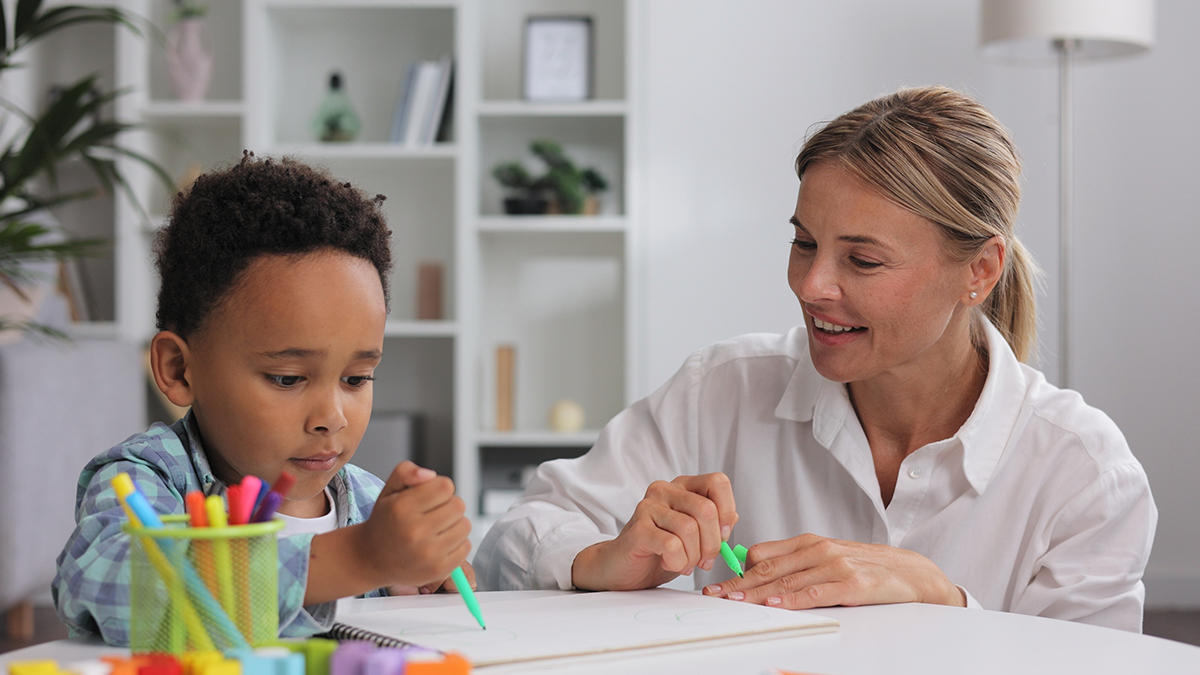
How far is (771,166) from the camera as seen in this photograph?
11.0 ft

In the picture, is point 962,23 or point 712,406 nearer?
point 712,406

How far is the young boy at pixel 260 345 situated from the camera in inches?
33.0

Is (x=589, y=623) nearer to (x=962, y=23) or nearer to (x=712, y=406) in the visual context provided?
(x=712, y=406)

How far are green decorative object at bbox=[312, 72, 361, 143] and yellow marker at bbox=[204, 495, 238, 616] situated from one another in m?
2.79

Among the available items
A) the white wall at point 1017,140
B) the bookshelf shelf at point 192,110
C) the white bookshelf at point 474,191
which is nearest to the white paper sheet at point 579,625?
the white bookshelf at point 474,191

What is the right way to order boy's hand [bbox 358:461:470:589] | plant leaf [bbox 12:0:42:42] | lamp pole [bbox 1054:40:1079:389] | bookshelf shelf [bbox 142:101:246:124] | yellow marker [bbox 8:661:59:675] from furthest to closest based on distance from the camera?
bookshelf shelf [bbox 142:101:246:124] < lamp pole [bbox 1054:40:1079:389] < plant leaf [bbox 12:0:42:42] < boy's hand [bbox 358:461:470:589] < yellow marker [bbox 8:661:59:675]

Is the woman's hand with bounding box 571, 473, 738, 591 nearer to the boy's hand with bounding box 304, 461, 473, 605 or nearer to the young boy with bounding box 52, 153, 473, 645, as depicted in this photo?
the young boy with bounding box 52, 153, 473, 645

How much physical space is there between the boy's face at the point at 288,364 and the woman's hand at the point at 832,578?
353 millimetres

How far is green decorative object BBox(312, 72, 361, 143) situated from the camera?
3225 mm

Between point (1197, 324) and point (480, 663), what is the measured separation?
3.27m

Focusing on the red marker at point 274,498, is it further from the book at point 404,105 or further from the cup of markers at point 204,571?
the book at point 404,105

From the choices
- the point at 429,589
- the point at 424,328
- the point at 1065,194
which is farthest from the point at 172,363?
the point at 1065,194

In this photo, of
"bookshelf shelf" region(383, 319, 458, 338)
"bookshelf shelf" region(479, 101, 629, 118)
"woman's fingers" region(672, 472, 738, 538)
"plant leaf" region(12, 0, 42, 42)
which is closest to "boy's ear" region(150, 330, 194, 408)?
"woman's fingers" region(672, 472, 738, 538)

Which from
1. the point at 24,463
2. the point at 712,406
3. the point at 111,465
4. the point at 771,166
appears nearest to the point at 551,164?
the point at 771,166
